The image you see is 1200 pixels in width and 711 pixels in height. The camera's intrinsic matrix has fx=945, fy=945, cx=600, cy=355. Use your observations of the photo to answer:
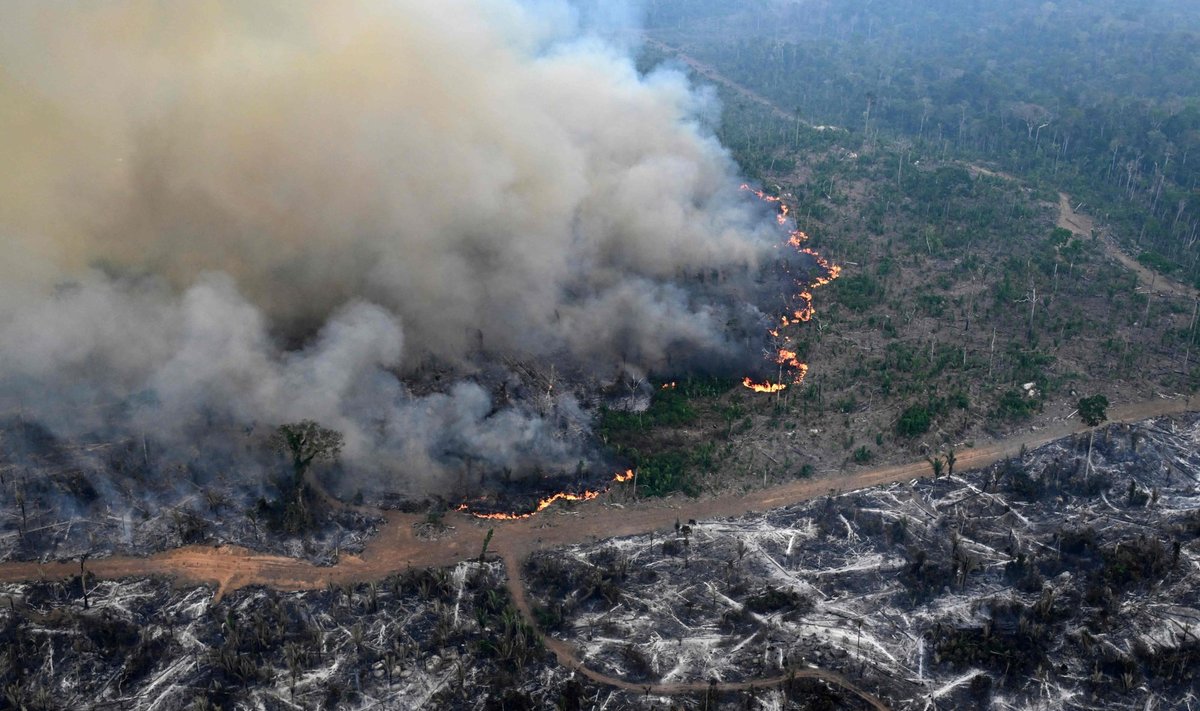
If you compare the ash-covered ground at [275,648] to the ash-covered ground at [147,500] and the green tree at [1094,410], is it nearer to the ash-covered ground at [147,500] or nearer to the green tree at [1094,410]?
the ash-covered ground at [147,500]

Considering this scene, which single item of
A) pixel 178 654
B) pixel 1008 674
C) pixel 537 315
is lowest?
pixel 178 654

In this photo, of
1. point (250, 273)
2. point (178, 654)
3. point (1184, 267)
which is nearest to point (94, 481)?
point (178, 654)

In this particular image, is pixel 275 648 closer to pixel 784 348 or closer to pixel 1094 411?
pixel 784 348

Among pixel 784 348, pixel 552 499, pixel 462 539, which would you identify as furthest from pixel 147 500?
pixel 784 348

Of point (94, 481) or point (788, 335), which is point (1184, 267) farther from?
point (94, 481)

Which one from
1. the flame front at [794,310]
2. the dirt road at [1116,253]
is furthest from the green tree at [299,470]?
the dirt road at [1116,253]

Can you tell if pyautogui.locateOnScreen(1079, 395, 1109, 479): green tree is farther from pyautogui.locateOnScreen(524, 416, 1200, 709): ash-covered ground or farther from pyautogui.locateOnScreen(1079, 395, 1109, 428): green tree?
pyautogui.locateOnScreen(524, 416, 1200, 709): ash-covered ground
